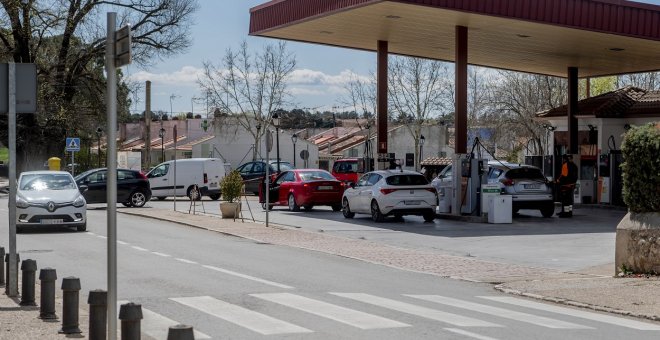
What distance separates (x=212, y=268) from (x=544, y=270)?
5.63 m

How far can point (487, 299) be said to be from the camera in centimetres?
1304

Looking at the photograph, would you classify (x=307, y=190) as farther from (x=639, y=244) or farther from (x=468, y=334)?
(x=468, y=334)

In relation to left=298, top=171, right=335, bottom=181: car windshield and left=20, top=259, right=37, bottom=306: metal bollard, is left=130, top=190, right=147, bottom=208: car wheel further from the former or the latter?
left=20, top=259, right=37, bottom=306: metal bollard

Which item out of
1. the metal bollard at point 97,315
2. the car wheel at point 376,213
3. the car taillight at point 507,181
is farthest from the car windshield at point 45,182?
the metal bollard at point 97,315

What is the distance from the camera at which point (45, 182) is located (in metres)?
25.3

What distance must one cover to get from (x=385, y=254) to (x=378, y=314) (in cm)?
800

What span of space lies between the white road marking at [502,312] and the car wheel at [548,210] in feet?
55.9

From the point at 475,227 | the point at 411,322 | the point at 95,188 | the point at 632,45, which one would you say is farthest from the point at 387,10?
the point at 411,322

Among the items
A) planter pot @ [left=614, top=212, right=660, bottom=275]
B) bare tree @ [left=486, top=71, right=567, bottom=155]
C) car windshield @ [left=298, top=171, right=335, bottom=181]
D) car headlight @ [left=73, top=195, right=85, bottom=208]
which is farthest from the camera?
bare tree @ [left=486, top=71, right=567, bottom=155]

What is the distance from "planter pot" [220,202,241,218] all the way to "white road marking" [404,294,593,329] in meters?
Result: 16.3

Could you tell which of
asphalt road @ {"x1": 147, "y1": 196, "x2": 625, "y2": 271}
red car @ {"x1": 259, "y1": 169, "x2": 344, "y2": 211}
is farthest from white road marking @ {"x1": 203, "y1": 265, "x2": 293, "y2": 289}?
red car @ {"x1": 259, "y1": 169, "x2": 344, "y2": 211}

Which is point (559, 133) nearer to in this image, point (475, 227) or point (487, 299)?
point (475, 227)

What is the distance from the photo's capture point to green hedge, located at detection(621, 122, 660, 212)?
14984mm

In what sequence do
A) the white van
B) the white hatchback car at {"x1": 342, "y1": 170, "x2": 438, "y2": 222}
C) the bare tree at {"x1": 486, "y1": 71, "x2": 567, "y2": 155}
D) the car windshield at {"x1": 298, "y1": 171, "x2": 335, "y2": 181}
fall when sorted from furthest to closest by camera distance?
1. the bare tree at {"x1": 486, "y1": 71, "x2": 567, "y2": 155}
2. the white van
3. the car windshield at {"x1": 298, "y1": 171, "x2": 335, "y2": 181}
4. the white hatchback car at {"x1": 342, "y1": 170, "x2": 438, "y2": 222}
